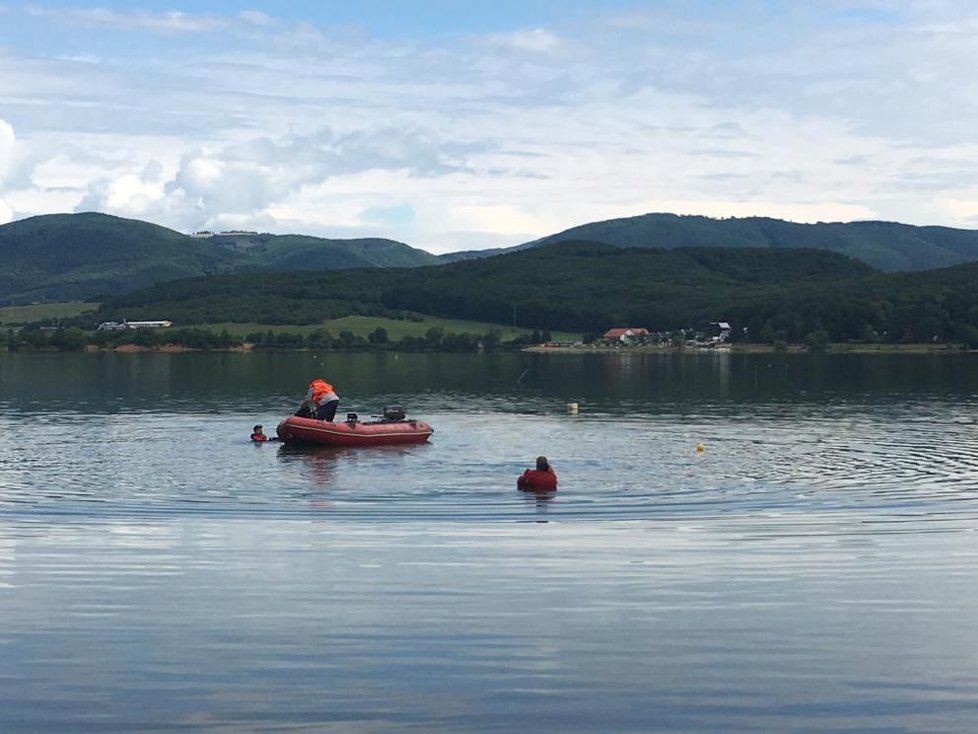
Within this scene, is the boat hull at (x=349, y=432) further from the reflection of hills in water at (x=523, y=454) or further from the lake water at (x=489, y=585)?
the lake water at (x=489, y=585)

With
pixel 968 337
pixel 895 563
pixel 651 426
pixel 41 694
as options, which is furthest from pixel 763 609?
pixel 968 337

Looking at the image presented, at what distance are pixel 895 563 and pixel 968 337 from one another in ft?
573

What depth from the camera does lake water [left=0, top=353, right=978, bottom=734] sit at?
47.1 feet

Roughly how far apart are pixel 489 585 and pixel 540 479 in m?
15.0

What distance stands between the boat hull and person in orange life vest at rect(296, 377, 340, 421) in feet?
4.13

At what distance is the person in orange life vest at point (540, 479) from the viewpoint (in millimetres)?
36281

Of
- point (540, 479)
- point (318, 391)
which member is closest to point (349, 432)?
point (318, 391)

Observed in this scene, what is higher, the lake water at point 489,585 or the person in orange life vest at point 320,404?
the person in orange life vest at point 320,404

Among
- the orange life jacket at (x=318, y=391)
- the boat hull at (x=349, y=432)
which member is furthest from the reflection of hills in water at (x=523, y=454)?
the orange life jacket at (x=318, y=391)

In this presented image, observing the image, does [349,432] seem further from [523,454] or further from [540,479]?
[540,479]

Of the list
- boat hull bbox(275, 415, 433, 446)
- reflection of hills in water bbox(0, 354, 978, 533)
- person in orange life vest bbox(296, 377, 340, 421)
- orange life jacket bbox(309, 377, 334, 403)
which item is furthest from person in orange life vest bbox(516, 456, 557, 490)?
orange life jacket bbox(309, 377, 334, 403)

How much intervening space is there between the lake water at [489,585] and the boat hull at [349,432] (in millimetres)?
1092

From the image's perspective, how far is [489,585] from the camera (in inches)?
842

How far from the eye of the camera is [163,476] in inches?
1593
